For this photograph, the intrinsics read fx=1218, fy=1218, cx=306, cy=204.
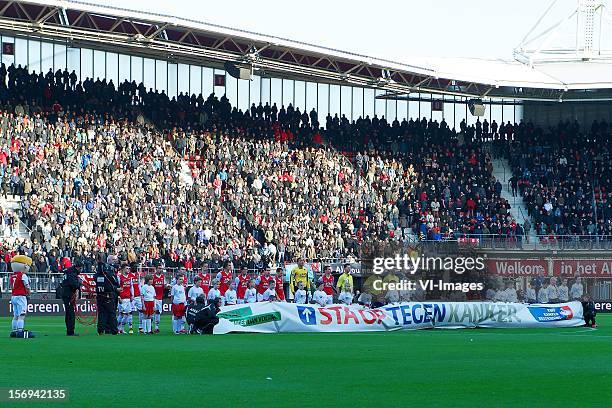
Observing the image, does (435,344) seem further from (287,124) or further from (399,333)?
(287,124)

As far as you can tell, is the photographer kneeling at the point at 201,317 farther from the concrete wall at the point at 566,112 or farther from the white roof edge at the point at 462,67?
the concrete wall at the point at 566,112

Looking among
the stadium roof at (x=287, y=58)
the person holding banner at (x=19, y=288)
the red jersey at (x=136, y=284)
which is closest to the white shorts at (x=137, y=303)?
the red jersey at (x=136, y=284)

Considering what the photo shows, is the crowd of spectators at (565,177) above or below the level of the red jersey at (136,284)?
above

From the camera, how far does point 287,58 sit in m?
58.1

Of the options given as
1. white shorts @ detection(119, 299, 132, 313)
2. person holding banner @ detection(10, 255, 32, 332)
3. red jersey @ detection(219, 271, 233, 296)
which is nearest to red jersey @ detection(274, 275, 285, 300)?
red jersey @ detection(219, 271, 233, 296)

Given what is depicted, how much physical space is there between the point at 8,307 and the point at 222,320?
15.3 metres

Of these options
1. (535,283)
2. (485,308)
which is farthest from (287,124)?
(485,308)

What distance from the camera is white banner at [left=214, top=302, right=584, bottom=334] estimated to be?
30.5m

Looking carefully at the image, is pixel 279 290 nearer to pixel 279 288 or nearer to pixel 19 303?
pixel 279 288

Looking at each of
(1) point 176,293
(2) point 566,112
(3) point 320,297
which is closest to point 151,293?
(1) point 176,293

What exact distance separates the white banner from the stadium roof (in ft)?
63.3

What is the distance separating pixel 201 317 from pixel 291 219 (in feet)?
82.6

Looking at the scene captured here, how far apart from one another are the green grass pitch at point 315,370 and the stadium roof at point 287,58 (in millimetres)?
22333

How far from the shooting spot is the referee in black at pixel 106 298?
29.8 meters
